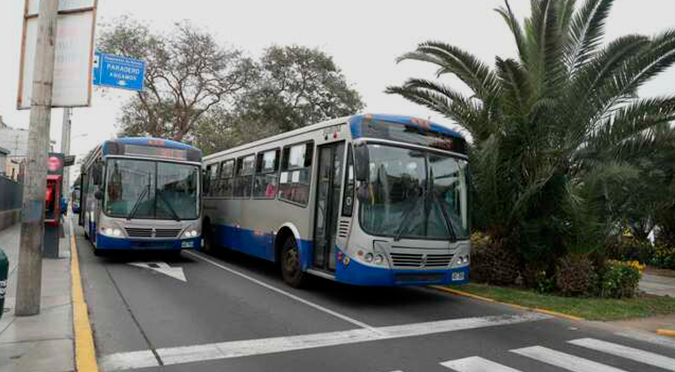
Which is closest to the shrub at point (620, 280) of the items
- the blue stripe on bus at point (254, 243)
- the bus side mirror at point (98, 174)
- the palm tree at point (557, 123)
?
the palm tree at point (557, 123)

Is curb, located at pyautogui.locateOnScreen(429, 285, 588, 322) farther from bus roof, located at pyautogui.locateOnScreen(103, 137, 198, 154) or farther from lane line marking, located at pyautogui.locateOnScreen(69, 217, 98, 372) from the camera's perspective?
bus roof, located at pyautogui.locateOnScreen(103, 137, 198, 154)

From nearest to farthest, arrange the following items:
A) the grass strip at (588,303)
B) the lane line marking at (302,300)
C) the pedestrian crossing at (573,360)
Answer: the pedestrian crossing at (573,360) < the lane line marking at (302,300) < the grass strip at (588,303)

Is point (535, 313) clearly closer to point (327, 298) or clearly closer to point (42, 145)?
point (327, 298)

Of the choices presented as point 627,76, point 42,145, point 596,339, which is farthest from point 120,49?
point 596,339

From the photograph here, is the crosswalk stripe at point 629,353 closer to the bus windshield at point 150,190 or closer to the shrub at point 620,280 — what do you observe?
the shrub at point 620,280

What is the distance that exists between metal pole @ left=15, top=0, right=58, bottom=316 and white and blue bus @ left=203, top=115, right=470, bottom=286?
13.5 feet

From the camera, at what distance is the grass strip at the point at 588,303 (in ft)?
27.1

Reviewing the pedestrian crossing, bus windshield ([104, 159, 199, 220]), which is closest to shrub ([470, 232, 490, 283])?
the pedestrian crossing

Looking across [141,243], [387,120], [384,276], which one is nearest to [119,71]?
[141,243]

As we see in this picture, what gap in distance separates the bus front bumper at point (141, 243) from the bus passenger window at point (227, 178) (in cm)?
195

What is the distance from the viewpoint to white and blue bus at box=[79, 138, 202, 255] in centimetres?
1148

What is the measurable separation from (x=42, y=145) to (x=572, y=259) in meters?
9.13

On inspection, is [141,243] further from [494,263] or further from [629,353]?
[629,353]

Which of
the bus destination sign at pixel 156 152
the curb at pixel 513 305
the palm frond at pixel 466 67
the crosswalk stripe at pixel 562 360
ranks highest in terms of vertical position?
the palm frond at pixel 466 67
